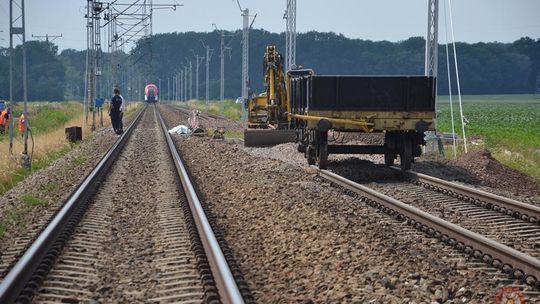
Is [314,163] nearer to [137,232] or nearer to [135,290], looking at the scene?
[137,232]

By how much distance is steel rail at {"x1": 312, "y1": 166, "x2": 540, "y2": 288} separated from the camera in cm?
847

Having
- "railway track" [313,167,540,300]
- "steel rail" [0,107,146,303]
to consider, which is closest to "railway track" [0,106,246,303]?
"steel rail" [0,107,146,303]

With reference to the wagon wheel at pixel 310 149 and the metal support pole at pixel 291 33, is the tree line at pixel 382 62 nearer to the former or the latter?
the metal support pole at pixel 291 33

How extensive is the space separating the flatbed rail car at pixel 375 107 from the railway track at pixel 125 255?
15.0 feet

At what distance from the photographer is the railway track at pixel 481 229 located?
8594 millimetres

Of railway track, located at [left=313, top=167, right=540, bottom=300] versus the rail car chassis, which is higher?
the rail car chassis

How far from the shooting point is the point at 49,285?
26.1ft

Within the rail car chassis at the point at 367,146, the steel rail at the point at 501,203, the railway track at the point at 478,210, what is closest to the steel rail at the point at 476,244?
the railway track at the point at 478,210

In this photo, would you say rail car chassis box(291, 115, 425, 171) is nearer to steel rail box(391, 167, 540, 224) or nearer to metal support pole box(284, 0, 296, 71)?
steel rail box(391, 167, 540, 224)

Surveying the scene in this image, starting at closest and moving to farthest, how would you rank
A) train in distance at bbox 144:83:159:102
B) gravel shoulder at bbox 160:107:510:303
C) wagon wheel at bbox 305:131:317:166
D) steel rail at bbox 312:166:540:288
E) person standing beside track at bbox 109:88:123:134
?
gravel shoulder at bbox 160:107:510:303, steel rail at bbox 312:166:540:288, wagon wheel at bbox 305:131:317:166, person standing beside track at bbox 109:88:123:134, train in distance at bbox 144:83:159:102

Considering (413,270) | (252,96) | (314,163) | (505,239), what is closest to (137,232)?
(413,270)

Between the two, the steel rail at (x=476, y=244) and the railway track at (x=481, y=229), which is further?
the railway track at (x=481, y=229)

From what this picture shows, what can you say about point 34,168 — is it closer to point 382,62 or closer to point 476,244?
point 476,244

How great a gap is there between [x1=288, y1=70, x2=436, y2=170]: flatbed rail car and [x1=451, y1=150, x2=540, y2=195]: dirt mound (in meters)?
1.72
